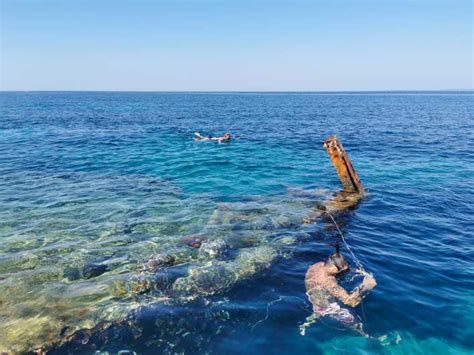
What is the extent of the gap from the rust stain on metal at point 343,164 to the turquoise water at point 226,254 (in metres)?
1.11

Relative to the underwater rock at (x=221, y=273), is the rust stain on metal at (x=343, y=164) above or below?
above

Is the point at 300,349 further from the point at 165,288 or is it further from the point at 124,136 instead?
the point at 124,136

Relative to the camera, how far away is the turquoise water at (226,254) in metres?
8.91

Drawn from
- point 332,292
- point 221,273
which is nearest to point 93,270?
point 221,273

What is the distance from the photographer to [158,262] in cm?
1207

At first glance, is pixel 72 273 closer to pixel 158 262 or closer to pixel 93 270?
pixel 93 270

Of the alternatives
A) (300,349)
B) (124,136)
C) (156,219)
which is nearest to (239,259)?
(300,349)

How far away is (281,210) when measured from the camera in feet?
57.8

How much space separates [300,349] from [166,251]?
6232 millimetres

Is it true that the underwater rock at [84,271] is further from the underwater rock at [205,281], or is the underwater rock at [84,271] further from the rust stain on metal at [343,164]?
the rust stain on metal at [343,164]

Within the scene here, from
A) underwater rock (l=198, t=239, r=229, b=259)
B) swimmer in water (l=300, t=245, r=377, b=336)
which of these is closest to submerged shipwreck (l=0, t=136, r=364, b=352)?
underwater rock (l=198, t=239, r=229, b=259)

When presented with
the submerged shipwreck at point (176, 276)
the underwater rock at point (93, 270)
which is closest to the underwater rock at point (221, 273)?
the submerged shipwreck at point (176, 276)

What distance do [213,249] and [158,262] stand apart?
78.3 inches

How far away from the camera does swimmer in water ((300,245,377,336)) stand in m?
9.41
